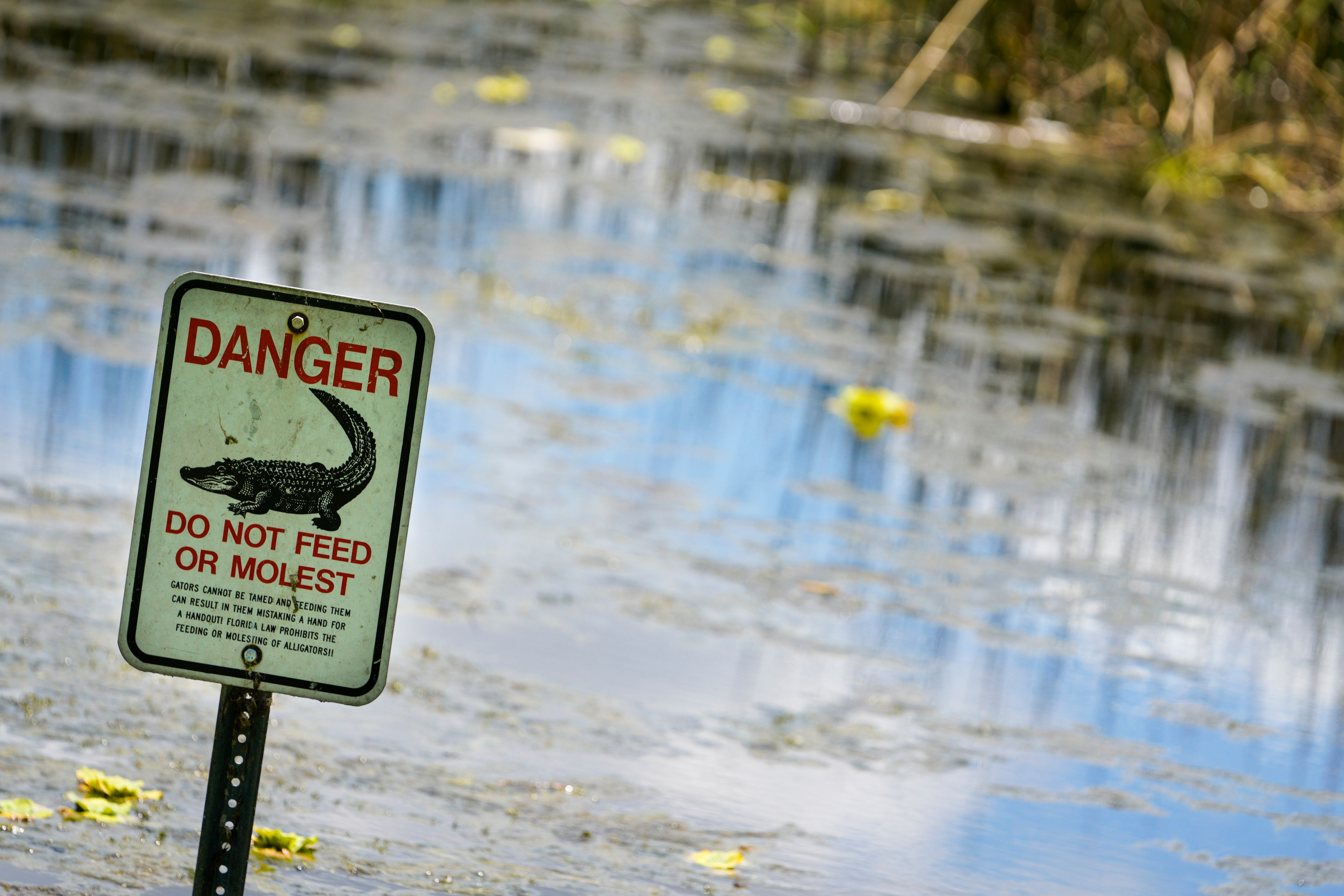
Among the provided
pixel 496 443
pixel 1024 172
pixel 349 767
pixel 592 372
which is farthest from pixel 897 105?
pixel 349 767

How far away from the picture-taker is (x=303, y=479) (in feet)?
6.59

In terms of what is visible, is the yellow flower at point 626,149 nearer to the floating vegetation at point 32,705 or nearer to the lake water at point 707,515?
the lake water at point 707,515

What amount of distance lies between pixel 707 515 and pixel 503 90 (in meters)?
6.21

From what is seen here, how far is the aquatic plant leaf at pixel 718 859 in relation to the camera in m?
3.00

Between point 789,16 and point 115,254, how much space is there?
37.5 ft

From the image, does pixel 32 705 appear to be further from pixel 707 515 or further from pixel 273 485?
pixel 707 515

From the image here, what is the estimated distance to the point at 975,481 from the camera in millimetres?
5336

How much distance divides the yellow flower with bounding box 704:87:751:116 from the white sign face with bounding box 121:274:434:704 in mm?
9307

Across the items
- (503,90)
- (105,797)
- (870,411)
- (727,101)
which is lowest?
(105,797)

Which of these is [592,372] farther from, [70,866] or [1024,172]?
[1024,172]

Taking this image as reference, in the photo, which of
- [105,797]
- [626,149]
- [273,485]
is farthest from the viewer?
[626,149]

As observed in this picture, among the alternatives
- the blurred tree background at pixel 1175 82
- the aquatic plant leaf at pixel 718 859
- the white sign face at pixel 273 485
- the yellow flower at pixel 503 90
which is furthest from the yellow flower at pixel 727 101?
the white sign face at pixel 273 485

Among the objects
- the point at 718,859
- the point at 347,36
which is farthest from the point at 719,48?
the point at 718,859

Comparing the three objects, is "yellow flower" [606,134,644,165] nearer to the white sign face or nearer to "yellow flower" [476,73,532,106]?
"yellow flower" [476,73,532,106]
